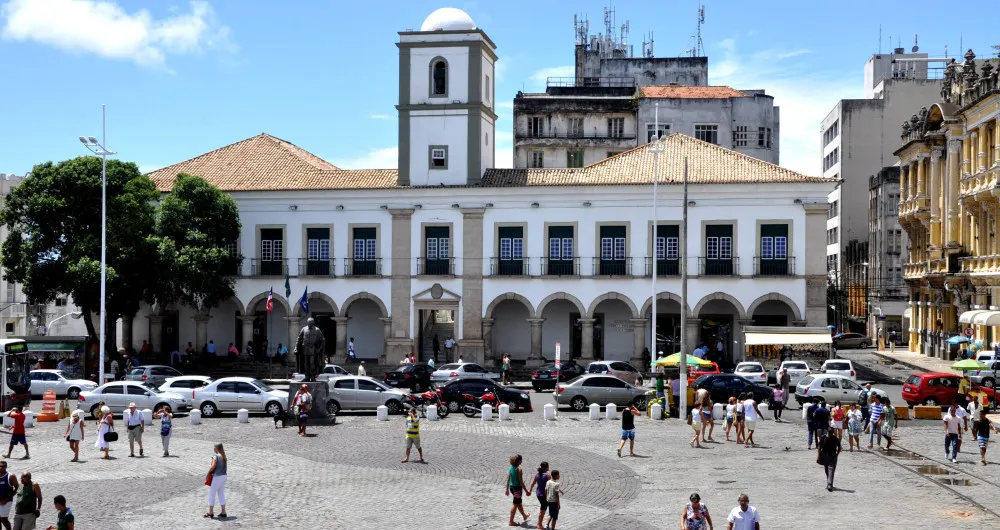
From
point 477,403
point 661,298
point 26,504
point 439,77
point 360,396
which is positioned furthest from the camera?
point 439,77

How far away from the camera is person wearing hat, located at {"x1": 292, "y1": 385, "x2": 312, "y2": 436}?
30172mm

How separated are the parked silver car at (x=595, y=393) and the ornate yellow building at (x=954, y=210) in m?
17.1

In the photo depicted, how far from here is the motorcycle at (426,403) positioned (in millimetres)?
34062

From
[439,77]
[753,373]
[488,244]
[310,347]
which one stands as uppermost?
[439,77]

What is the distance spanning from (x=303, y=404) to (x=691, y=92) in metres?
47.4

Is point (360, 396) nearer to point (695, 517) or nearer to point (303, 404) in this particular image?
point (303, 404)

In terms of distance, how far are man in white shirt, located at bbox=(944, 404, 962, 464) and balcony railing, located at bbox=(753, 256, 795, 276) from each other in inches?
934

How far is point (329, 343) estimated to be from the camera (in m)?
54.2

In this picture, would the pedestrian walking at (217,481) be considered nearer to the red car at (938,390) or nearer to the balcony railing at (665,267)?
the red car at (938,390)

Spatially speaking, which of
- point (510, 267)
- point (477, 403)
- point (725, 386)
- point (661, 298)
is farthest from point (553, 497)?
point (510, 267)

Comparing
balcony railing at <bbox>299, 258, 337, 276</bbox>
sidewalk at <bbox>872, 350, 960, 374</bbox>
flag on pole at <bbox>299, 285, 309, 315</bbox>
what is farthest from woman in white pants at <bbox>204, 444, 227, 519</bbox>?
balcony railing at <bbox>299, 258, 337, 276</bbox>

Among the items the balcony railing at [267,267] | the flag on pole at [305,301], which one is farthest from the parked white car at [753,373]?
the balcony railing at [267,267]

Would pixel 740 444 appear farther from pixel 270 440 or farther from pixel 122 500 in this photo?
pixel 122 500

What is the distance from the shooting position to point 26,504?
1725 centimetres
